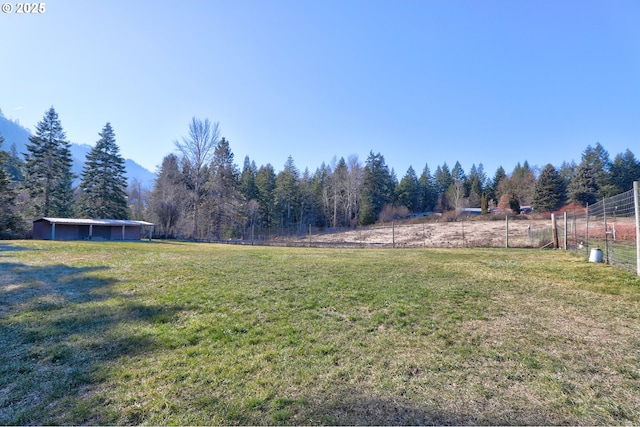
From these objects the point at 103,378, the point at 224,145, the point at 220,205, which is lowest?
the point at 103,378

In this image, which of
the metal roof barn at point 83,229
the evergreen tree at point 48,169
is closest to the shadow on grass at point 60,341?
the metal roof barn at point 83,229

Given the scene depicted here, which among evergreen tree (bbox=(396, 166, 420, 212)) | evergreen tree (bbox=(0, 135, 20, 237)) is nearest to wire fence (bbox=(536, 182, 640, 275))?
evergreen tree (bbox=(0, 135, 20, 237))

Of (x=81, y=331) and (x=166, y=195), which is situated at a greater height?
(x=166, y=195)

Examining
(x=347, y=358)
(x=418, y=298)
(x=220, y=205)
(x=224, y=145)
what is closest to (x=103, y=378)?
(x=347, y=358)

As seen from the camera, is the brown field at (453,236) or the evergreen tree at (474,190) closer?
the brown field at (453,236)

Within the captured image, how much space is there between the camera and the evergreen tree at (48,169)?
105 ft

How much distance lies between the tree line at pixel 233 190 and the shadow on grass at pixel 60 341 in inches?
773

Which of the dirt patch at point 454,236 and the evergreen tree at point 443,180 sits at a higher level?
the evergreen tree at point 443,180

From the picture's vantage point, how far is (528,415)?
2.13 metres

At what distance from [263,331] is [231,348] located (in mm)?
586

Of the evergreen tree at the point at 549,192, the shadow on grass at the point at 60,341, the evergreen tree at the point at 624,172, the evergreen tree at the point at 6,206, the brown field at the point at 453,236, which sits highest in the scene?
the evergreen tree at the point at 624,172

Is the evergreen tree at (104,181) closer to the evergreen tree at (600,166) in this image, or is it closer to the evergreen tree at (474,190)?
the evergreen tree at (474,190)

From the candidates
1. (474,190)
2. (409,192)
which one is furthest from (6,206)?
(474,190)

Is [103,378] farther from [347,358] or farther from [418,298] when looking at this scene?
[418,298]
